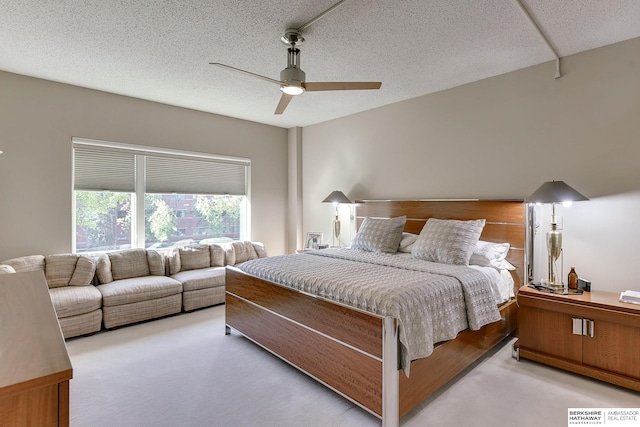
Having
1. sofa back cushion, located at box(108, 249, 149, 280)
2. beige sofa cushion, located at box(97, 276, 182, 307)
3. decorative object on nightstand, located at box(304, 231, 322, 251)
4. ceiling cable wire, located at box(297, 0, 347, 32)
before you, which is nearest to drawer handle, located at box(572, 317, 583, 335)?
ceiling cable wire, located at box(297, 0, 347, 32)

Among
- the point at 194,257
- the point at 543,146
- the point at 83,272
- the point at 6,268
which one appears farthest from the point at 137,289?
the point at 543,146

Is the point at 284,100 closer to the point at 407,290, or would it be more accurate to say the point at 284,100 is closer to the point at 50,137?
the point at 407,290

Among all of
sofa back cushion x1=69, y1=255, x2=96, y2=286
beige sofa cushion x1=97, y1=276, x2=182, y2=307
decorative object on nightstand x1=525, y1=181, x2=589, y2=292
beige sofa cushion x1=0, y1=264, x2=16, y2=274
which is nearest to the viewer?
decorative object on nightstand x1=525, y1=181, x2=589, y2=292

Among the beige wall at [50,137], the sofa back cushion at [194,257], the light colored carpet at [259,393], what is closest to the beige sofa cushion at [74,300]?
the light colored carpet at [259,393]

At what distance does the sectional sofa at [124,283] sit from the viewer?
332 centimetres

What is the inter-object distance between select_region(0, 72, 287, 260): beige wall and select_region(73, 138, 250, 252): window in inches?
5.9

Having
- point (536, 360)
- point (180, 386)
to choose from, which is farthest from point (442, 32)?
point (180, 386)

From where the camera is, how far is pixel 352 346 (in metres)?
2.14

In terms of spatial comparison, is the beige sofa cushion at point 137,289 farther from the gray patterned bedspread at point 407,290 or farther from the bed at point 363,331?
the gray patterned bedspread at point 407,290

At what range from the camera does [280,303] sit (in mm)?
2750

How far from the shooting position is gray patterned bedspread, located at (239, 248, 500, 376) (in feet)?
6.65

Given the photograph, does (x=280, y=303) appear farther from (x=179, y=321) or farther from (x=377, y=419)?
(x=179, y=321)

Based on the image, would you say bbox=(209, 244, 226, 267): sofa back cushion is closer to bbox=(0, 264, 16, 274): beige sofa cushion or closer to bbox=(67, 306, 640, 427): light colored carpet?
bbox=(67, 306, 640, 427): light colored carpet

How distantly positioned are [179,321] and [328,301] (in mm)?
2349
